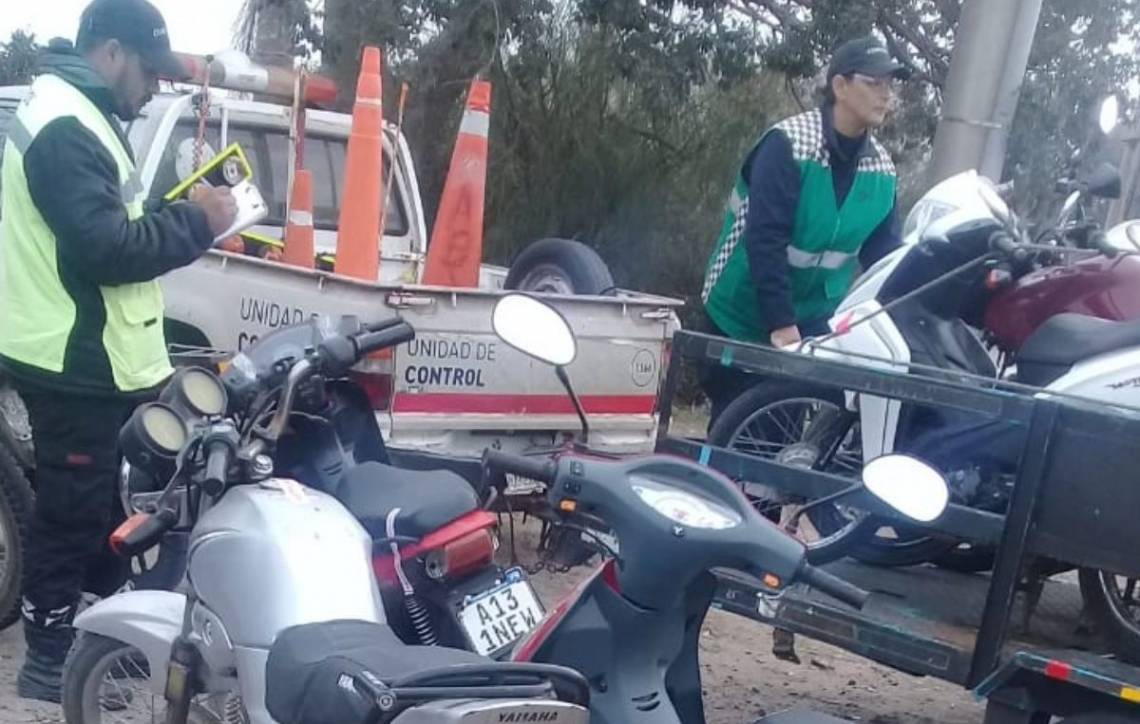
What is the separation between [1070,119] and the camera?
39.2 feet

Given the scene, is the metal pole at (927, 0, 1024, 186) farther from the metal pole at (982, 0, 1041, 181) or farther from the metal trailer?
the metal trailer

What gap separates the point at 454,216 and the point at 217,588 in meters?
4.04

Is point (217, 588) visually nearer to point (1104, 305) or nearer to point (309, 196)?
point (1104, 305)

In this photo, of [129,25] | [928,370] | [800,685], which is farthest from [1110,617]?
[129,25]

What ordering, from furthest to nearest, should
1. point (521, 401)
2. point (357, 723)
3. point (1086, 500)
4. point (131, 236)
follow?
point (521, 401) < point (131, 236) < point (1086, 500) < point (357, 723)

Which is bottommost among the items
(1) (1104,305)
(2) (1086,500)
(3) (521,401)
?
(3) (521,401)

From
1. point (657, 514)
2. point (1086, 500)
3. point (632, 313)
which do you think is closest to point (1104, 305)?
point (1086, 500)

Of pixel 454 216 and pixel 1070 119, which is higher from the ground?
pixel 1070 119

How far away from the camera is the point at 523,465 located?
2572 mm

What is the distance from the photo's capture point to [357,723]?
232 centimetres

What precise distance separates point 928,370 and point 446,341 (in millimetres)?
2000

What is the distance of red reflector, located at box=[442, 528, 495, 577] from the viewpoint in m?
3.05

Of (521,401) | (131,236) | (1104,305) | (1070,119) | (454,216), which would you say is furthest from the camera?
(1070,119)

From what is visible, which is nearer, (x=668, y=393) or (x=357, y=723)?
(x=357, y=723)
